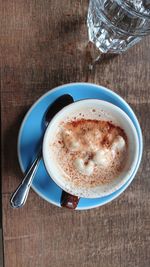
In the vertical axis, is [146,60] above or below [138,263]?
above

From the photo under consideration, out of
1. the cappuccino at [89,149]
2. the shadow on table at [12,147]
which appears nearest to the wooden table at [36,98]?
the shadow on table at [12,147]

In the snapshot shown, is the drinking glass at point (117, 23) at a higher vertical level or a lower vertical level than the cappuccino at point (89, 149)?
higher

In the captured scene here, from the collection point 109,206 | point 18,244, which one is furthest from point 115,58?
point 18,244

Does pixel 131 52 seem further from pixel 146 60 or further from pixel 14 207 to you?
pixel 14 207

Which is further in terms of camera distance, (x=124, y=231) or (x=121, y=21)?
(x=124, y=231)

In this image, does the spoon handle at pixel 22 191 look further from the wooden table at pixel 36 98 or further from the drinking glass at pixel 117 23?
the drinking glass at pixel 117 23

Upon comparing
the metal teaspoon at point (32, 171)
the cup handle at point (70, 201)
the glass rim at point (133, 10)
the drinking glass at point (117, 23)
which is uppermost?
the glass rim at point (133, 10)
